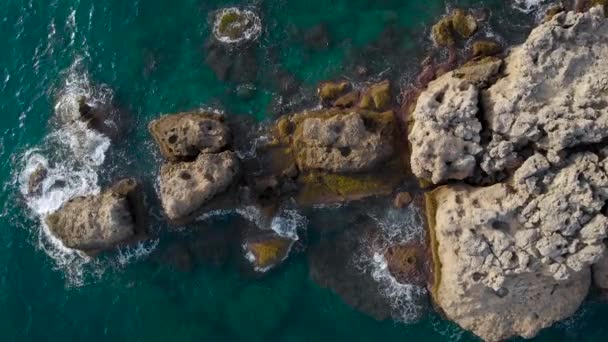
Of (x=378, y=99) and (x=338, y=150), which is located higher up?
(x=378, y=99)

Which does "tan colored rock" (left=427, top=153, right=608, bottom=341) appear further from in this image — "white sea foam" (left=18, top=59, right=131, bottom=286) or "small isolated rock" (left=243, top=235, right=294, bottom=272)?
"white sea foam" (left=18, top=59, right=131, bottom=286)

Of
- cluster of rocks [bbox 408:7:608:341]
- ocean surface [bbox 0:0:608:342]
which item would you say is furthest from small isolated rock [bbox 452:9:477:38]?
cluster of rocks [bbox 408:7:608:341]

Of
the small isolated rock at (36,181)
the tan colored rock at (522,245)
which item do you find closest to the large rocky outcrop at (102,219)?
the small isolated rock at (36,181)

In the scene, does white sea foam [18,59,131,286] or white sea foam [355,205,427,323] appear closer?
white sea foam [355,205,427,323]

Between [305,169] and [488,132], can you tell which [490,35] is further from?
[305,169]

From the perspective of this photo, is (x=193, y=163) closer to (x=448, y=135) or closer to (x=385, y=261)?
(x=385, y=261)

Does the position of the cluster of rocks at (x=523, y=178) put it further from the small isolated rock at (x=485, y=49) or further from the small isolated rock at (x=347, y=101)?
the small isolated rock at (x=347, y=101)

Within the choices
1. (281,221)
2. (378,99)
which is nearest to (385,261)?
(281,221)
